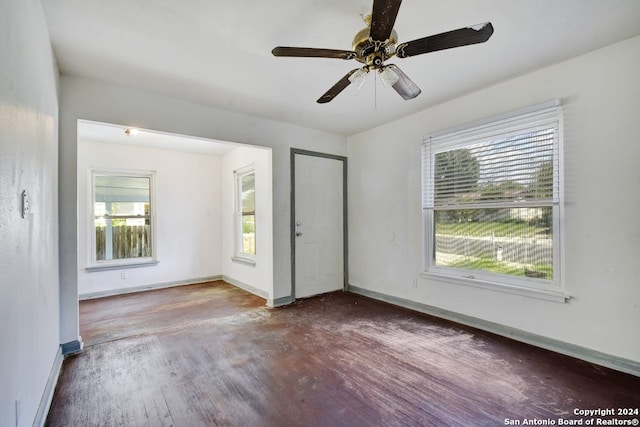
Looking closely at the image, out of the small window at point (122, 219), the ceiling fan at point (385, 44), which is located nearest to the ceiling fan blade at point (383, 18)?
the ceiling fan at point (385, 44)

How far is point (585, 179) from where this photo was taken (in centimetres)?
242

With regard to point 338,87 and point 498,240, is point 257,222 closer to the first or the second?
point 338,87

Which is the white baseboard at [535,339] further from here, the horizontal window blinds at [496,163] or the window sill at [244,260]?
Result: the window sill at [244,260]

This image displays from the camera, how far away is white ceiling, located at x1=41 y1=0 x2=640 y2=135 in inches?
73.2

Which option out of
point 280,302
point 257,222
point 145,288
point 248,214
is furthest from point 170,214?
point 280,302

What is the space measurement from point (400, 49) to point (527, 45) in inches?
50.5

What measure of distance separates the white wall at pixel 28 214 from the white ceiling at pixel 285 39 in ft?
1.32

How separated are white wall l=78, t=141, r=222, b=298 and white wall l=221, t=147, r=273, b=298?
0.24 m

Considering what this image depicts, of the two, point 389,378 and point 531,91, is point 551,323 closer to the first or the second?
point 389,378

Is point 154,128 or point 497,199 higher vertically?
point 154,128

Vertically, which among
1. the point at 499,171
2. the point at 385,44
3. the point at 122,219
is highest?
the point at 385,44

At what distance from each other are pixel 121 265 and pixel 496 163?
17.7ft

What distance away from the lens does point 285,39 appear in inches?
85.4

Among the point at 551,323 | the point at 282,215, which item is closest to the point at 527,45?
the point at 551,323
